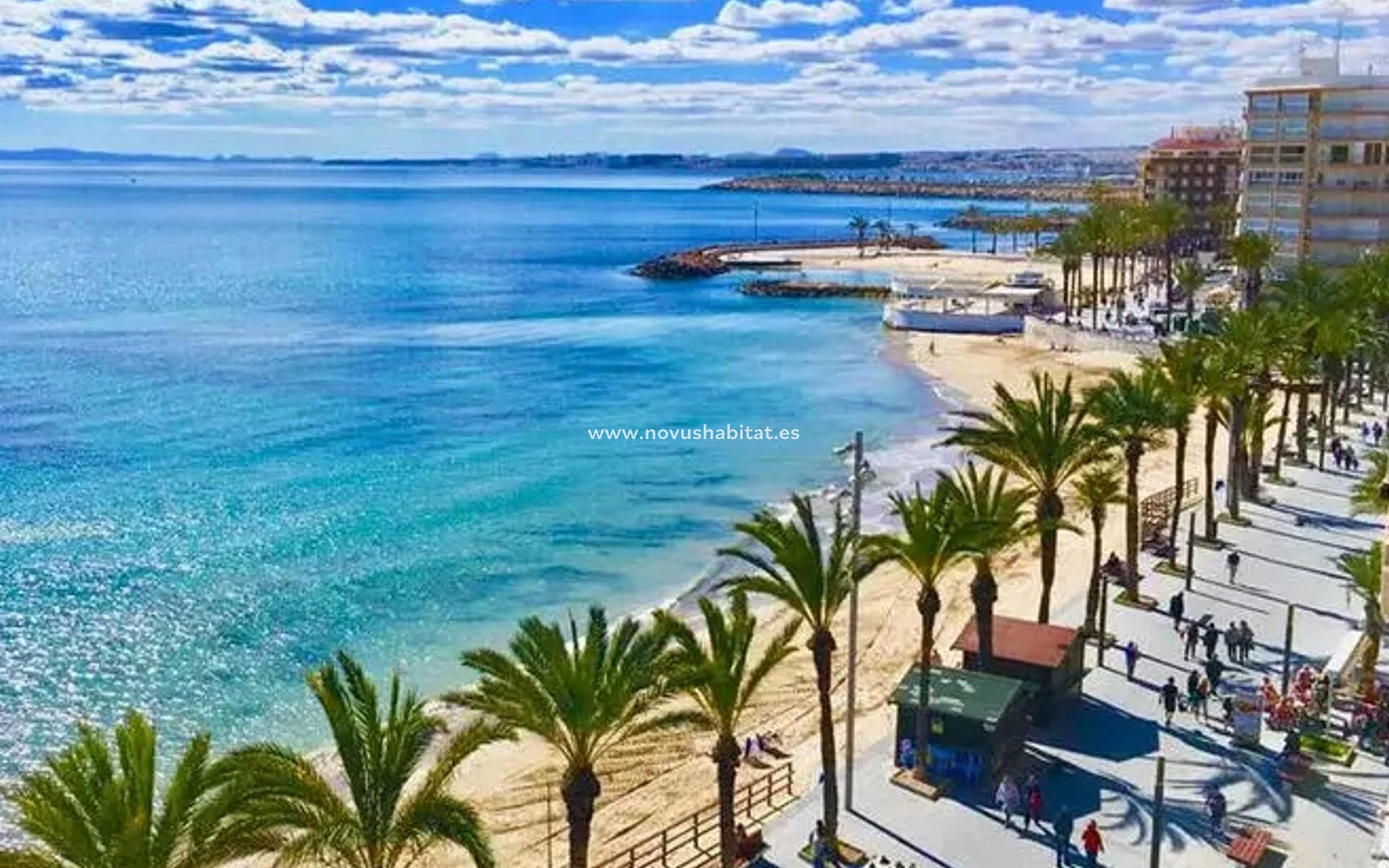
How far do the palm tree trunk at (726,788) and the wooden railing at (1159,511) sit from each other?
77.4 ft

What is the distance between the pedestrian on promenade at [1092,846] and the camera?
23297mm

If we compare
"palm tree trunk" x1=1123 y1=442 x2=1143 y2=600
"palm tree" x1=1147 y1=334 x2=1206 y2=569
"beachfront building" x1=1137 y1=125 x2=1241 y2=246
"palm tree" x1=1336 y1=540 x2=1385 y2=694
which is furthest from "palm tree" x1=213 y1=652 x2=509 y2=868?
"beachfront building" x1=1137 y1=125 x2=1241 y2=246

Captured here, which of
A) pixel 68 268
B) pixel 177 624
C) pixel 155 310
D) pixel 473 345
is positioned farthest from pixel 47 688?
pixel 68 268

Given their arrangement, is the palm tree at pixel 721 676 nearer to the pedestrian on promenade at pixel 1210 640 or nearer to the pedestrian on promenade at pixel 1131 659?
the pedestrian on promenade at pixel 1131 659

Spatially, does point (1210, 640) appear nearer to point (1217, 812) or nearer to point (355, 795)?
point (1217, 812)

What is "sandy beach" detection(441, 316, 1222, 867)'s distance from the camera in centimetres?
2852

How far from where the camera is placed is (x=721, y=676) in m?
21.8

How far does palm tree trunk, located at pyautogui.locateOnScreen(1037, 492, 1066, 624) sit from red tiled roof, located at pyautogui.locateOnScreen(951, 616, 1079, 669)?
7.22 feet

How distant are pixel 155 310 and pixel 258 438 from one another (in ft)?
211

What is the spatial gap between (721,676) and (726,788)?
6.93 ft

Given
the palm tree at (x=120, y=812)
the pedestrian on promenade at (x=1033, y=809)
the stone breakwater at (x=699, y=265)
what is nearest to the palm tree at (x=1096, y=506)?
the pedestrian on promenade at (x=1033, y=809)

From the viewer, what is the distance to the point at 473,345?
10625 cm

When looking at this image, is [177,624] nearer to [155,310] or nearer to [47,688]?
[47,688]

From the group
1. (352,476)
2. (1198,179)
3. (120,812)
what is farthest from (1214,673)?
(1198,179)
